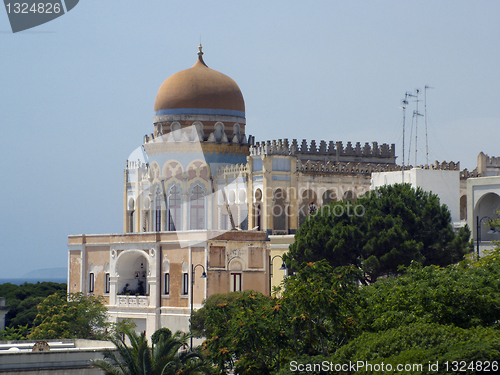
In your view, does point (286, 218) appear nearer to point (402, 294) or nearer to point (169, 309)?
point (169, 309)

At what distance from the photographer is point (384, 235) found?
4788cm

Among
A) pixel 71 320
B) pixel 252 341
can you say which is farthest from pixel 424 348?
pixel 71 320

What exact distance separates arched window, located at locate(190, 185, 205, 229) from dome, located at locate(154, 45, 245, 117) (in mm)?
5611

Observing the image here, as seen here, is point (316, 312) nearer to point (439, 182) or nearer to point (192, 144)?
point (439, 182)

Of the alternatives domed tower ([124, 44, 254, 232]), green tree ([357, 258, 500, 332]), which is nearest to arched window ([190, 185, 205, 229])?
domed tower ([124, 44, 254, 232])

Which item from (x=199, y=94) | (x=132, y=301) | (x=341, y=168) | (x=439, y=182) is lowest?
(x=132, y=301)

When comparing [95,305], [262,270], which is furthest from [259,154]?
[95,305]

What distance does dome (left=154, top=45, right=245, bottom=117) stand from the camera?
64375mm

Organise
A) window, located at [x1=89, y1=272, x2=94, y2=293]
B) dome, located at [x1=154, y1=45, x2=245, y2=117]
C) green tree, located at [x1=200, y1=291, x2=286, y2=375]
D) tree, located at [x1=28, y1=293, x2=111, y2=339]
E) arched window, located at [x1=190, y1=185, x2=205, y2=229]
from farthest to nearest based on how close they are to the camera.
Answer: dome, located at [x1=154, y1=45, x2=245, y2=117]
arched window, located at [x1=190, y1=185, x2=205, y2=229]
window, located at [x1=89, y1=272, x2=94, y2=293]
tree, located at [x1=28, y1=293, x2=111, y2=339]
green tree, located at [x1=200, y1=291, x2=286, y2=375]

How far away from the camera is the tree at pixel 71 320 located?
52844 mm

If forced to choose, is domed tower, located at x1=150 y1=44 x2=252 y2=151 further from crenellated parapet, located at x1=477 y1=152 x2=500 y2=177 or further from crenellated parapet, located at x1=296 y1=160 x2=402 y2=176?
crenellated parapet, located at x1=477 y1=152 x2=500 y2=177

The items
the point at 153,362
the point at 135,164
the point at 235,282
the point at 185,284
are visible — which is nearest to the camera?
the point at 153,362

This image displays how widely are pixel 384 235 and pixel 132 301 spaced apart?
18.9 meters

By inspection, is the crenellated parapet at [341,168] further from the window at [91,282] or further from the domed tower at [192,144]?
the window at [91,282]
